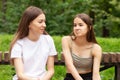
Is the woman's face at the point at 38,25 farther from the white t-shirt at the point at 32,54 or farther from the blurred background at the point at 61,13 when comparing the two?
the blurred background at the point at 61,13

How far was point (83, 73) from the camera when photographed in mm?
5086

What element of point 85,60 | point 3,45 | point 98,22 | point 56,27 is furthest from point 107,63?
point 98,22

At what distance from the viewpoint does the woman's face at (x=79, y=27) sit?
16.5 feet

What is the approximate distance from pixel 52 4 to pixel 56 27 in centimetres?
119

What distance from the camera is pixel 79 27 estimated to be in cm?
503

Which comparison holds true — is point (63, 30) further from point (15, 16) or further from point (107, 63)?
point (107, 63)

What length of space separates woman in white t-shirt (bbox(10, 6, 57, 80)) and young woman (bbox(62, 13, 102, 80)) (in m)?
0.34

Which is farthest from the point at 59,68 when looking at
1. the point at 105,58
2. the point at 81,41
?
the point at 81,41

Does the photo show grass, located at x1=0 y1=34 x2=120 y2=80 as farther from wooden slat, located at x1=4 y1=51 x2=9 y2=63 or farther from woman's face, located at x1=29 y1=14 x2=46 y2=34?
woman's face, located at x1=29 y1=14 x2=46 y2=34

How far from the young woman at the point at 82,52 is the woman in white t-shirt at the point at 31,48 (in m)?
0.34

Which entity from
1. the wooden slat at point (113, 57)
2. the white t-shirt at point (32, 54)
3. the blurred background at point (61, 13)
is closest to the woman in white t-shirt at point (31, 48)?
the white t-shirt at point (32, 54)

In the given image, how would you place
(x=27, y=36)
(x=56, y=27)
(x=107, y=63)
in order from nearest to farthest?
(x=27, y=36) < (x=107, y=63) < (x=56, y=27)

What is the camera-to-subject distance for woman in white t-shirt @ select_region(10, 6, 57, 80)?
4723mm

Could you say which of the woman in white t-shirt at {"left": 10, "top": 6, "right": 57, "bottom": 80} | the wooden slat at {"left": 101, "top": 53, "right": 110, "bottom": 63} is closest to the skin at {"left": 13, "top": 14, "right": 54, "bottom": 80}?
the woman in white t-shirt at {"left": 10, "top": 6, "right": 57, "bottom": 80}
